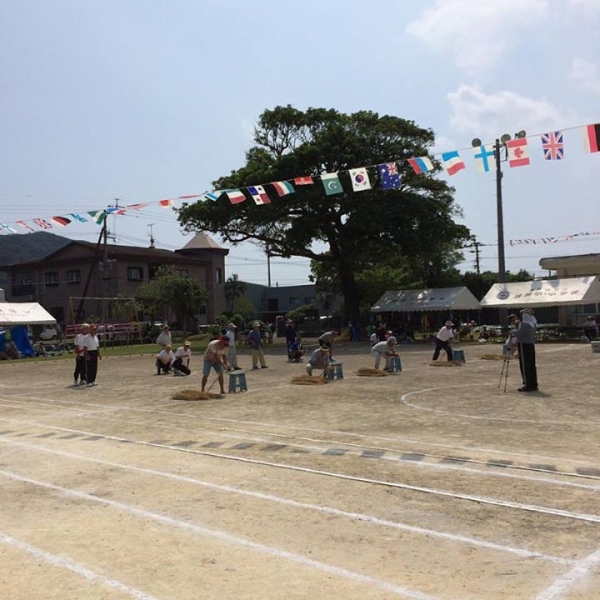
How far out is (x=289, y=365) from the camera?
2300 cm

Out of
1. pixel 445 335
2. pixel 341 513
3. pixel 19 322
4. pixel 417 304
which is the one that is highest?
pixel 417 304

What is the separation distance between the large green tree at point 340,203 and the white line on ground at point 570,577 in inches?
1258

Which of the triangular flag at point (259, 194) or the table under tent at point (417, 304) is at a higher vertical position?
the triangular flag at point (259, 194)

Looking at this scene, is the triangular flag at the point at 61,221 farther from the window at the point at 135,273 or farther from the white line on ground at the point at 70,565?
the window at the point at 135,273

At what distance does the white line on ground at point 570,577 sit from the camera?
3.79 m

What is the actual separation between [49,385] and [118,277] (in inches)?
1603

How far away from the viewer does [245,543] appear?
15.9 ft

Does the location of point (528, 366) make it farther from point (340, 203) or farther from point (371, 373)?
point (340, 203)

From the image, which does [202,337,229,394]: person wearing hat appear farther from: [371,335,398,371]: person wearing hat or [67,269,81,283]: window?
[67,269,81,283]: window

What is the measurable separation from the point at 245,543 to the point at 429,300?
117ft

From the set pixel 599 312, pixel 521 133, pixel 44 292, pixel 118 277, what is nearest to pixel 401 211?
pixel 521 133

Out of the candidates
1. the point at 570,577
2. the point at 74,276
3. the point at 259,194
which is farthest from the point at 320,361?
the point at 74,276

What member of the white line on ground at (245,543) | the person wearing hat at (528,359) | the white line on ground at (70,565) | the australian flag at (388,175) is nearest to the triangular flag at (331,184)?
the australian flag at (388,175)

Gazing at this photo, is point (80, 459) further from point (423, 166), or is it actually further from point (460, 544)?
point (423, 166)
